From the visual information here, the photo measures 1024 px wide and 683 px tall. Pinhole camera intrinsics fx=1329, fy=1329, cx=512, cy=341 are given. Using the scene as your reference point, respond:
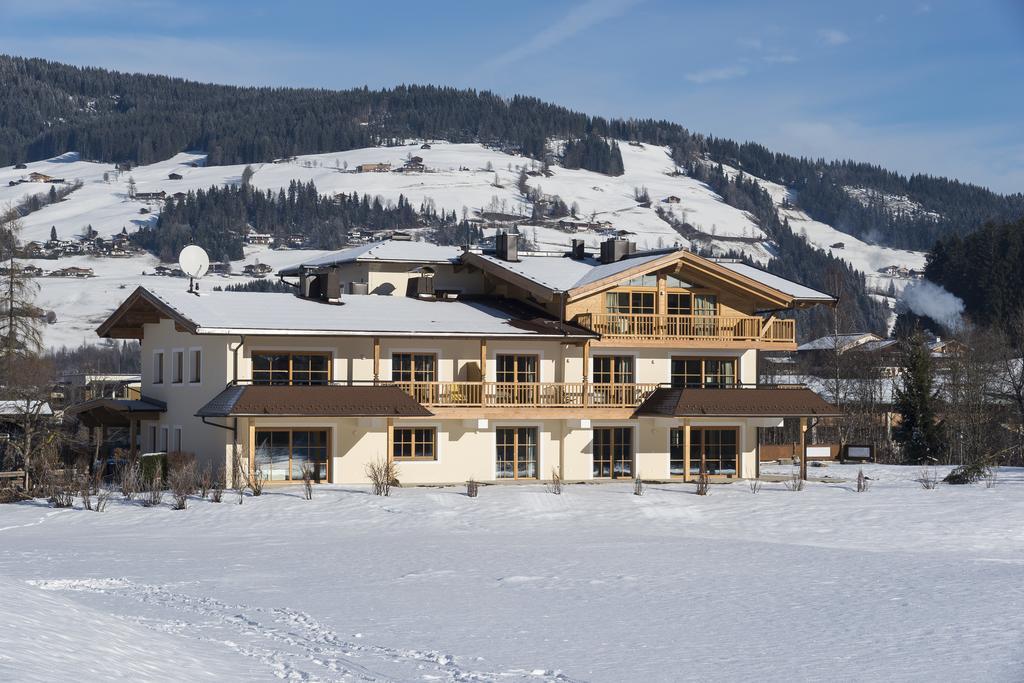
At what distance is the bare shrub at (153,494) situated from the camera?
1369 inches

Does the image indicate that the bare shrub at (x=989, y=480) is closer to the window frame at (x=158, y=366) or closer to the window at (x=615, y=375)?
the window at (x=615, y=375)

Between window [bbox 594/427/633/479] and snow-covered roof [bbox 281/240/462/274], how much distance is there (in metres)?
9.10

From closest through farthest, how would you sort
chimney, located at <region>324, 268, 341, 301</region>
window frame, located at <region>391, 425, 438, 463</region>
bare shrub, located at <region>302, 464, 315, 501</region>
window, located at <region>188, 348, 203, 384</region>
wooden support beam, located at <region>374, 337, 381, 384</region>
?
bare shrub, located at <region>302, 464, 315, 501</region>
wooden support beam, located at <region>374, 337, 381, 384</region>
window, located at <region>188, 348, 203, 384</region>
window frame, located at <region>391, 425, 438, 463</region>
chimney, located at <region>324, 268, 341, 301</region>

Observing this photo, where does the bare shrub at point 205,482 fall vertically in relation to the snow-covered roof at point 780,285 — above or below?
below

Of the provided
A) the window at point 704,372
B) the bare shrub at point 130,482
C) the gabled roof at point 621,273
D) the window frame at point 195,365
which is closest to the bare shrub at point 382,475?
the window frame at point 195,365

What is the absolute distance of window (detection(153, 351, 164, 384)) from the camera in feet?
144

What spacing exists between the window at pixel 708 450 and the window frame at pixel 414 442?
8421 millimetres

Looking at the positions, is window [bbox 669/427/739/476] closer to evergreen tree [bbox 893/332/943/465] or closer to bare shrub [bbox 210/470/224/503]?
bare shrub [bbox 210/470/224/503]

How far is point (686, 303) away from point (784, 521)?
42.1ft

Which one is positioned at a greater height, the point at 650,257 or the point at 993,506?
the point at 650,257

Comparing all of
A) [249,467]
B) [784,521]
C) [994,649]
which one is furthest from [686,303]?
[994,649]

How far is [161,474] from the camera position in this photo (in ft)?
126

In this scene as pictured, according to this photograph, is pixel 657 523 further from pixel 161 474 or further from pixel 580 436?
pixel 161 474

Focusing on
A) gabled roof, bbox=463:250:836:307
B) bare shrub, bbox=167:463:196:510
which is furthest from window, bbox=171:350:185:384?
gabled roof, bbox=463:250:836:307
